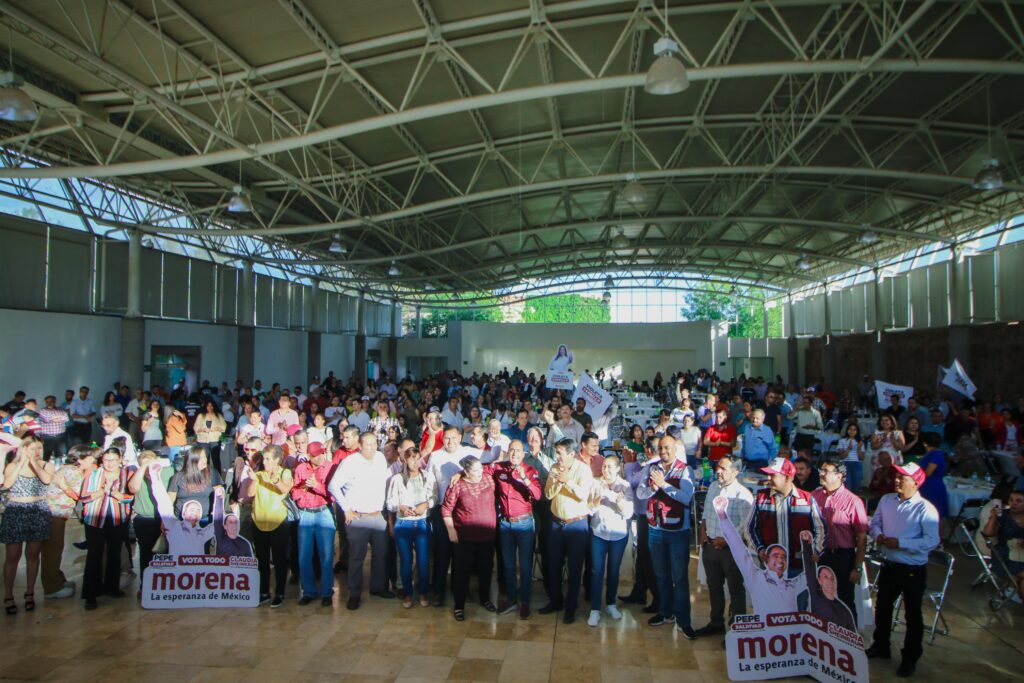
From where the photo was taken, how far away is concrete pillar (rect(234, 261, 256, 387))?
2066 centimetres

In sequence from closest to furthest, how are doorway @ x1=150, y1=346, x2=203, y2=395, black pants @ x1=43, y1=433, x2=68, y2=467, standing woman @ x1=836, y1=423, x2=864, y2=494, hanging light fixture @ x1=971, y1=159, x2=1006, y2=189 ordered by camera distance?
standing woman @ x1=836, y1=423, x2=864, y2=494
hanging light fixture @ x1=971, y1=159, x2=1006, y2=189
black pants @ x1=43, y1=433, x2=68, y2=467
doorway @ x1=150, y1=346, x2=203, y2=395

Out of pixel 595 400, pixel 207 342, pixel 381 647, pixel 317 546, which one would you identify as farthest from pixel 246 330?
pixel 381 647

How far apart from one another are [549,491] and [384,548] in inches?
60.8

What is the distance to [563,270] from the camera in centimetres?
2936

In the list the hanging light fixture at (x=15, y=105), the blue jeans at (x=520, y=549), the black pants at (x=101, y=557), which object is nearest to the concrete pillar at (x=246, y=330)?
the hanging light fixture at (x=15, y=105)

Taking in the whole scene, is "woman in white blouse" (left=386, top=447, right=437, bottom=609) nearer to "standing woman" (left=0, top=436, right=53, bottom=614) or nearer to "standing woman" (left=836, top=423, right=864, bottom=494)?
"standing woman" (left=0, top=436, right=53, bottom=614)

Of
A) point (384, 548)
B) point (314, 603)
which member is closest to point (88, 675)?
point (314, 603)

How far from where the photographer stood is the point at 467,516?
518cm

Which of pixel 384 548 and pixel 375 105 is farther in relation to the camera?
pixel 375 105

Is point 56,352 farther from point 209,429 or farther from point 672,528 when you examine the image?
point 672,528

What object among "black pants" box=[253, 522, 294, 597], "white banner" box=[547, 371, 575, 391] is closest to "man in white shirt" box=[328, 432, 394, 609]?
"black pants" box=[253, 522, 294, 597]

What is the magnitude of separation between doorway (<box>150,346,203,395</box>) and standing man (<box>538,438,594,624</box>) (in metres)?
14.3

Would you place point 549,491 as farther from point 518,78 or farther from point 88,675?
point 518,78

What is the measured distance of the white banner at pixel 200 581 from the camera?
5426mm
